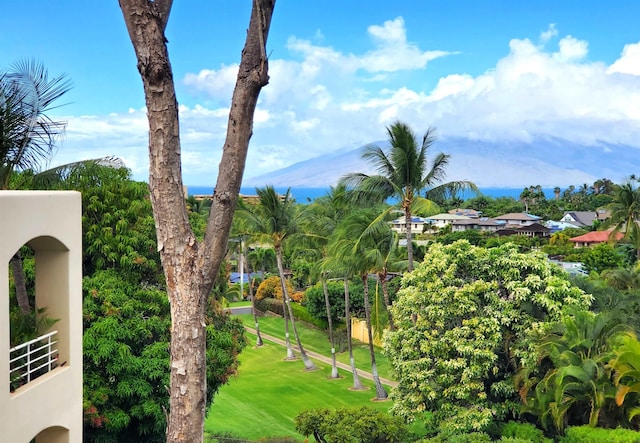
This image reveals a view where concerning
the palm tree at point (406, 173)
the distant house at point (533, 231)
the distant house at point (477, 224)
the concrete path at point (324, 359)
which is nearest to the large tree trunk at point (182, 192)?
the palm tree at point (406, 173)

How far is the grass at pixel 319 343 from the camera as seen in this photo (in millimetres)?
29562

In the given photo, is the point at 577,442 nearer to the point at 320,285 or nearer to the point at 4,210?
the point at 4,210

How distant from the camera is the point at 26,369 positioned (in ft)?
26.9

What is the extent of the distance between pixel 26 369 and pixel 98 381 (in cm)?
570

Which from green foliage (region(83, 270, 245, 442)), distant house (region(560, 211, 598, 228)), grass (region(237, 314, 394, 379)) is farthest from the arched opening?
distant house (region(560, 211, 598, 228))

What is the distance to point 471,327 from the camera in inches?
587

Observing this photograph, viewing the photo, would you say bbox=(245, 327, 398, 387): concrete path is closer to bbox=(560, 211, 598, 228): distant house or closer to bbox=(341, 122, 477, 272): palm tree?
bbox=(341, 122, 477, 272): palm tree

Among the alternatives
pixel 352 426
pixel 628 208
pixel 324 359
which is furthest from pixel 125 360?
pixel 628 208

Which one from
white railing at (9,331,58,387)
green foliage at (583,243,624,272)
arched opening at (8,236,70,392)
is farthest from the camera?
green foliage at (583,243,624,272)

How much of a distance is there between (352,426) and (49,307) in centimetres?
857

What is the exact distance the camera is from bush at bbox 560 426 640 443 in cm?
1149

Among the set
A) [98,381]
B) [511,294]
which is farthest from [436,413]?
[98,381]

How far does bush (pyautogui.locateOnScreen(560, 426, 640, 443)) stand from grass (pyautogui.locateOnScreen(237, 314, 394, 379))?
14335mm

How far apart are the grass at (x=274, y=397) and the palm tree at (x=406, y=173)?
23.1ft
